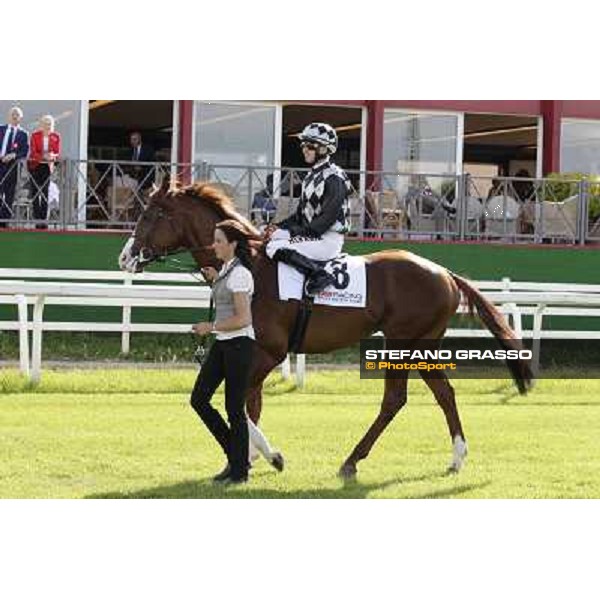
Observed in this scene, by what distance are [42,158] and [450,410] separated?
9546mm

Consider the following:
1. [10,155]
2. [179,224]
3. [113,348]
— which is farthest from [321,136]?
[10,155]

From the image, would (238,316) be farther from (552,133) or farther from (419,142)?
(552,133)

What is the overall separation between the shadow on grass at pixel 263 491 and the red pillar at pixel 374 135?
13448 mm

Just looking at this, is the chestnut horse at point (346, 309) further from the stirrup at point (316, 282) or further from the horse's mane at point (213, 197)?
the stirrup at point (316, 282)

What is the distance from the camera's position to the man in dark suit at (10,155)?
1820 centimetres

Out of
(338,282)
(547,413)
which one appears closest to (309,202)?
(338,282)

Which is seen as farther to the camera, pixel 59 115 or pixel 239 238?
pixel 59 115

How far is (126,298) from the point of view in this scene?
1537 cm

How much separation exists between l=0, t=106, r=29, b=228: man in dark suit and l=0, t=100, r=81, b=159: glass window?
1798 millimetres

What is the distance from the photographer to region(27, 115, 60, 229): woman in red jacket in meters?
18.4

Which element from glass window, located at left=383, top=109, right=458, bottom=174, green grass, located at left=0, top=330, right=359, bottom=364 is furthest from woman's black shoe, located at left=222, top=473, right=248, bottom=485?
glass window, located at left=383, top=109, right=458, bottom=174

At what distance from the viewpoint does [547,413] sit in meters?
13.8

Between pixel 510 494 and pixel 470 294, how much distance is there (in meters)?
2.35

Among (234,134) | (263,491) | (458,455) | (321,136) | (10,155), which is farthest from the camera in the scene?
(234,134)
